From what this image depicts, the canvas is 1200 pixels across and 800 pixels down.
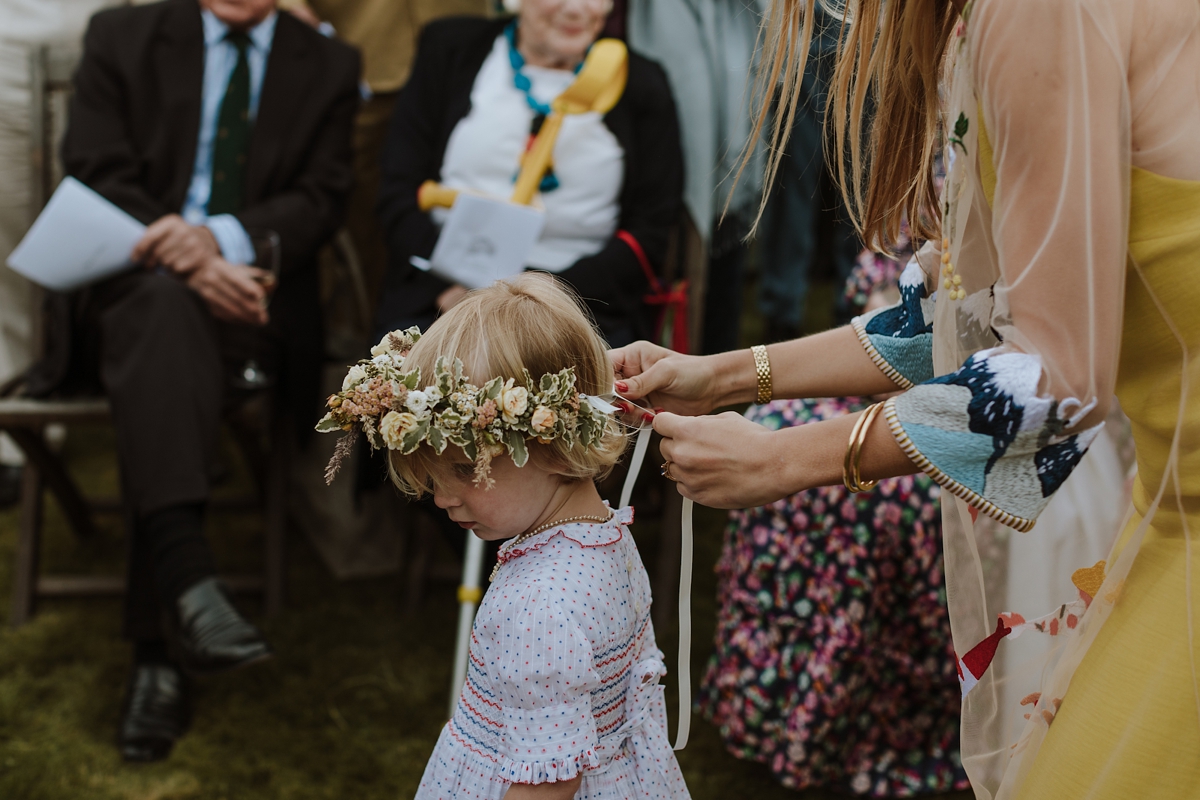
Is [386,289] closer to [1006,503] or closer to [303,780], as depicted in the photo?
[303,780]

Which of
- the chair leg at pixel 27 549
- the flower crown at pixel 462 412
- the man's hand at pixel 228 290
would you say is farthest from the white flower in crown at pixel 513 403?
the chair leg at pixel 27 549

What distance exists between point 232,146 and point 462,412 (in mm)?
2125

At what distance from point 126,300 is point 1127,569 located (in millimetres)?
2328

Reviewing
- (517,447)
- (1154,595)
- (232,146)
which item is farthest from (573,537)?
(232,146)

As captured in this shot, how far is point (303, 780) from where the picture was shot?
7.85 ft

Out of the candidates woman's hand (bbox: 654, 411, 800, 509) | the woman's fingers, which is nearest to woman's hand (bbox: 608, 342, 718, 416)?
the woman's fingers

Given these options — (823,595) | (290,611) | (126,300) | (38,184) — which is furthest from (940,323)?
(38,184)

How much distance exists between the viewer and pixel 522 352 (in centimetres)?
128

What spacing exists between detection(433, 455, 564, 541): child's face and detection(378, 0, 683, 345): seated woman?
1482mm

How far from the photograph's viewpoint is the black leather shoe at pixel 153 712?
2.46 meters

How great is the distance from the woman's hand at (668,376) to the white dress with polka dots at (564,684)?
0.17 meters

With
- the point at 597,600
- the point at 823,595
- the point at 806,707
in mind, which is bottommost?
the point at 806,707

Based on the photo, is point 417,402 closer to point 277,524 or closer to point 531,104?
point 531,104

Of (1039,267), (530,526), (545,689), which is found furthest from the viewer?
(530,526)
